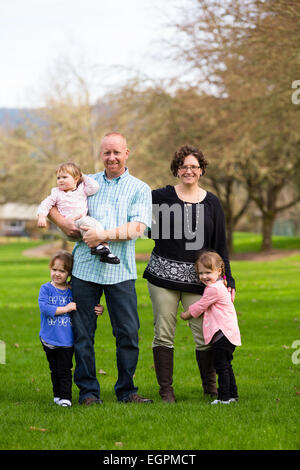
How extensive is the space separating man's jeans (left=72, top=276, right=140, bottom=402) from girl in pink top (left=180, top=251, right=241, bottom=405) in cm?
53

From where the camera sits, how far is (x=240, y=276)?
860 inches

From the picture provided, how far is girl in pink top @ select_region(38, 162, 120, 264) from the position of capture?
17.3ft

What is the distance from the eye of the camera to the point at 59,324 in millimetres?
5551

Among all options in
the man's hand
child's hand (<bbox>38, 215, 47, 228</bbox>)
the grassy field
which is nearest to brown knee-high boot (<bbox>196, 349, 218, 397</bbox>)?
the grassy field

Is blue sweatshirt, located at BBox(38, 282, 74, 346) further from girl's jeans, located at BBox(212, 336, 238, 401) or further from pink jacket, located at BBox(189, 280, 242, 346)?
girl's jeans, located at BBox(212, 336, 238, 401)

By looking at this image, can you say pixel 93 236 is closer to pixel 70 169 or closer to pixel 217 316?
pixel 70 169

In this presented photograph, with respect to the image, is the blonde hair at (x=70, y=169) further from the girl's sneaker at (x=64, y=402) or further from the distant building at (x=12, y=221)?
the distant building at (x=12, y=221)

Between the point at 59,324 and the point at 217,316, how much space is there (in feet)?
4.54

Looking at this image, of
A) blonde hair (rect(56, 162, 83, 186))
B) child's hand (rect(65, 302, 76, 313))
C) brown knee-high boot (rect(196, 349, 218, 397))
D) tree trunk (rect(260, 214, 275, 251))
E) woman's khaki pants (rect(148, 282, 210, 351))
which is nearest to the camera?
blonde hair (rect(56, 162, 83, 186))

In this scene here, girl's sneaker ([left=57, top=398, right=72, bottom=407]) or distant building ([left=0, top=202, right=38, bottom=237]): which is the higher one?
girl's sneaker ([left=57, top=398, right=72, bottom=407])

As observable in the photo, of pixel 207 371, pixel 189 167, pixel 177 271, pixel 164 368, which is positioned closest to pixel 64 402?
pixel 164 368

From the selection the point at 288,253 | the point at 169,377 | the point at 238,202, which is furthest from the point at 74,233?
the point at 238,202
